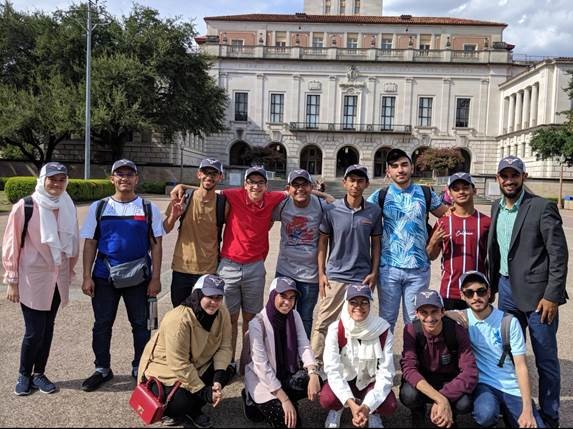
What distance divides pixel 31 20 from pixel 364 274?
39.5 metres

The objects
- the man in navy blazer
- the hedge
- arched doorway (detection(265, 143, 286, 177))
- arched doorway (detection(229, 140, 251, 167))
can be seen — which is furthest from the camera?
arched doorway (detection(229, 140, 251, 167))

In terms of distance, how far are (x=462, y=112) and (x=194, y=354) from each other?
5888 cm

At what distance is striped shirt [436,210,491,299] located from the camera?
169 inches

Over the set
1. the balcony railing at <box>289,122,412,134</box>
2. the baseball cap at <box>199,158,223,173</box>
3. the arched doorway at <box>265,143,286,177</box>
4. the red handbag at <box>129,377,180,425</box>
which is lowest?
the red handbag at <box>129,377,180,425</box>

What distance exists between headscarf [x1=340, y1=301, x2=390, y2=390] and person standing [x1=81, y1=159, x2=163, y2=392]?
1811 millimetres

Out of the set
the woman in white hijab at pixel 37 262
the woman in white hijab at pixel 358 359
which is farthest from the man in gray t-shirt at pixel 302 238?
the woman in white hijab at pixel 37 262

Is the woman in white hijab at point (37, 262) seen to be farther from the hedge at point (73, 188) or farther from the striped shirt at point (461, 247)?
the hedge at point (73, 188)

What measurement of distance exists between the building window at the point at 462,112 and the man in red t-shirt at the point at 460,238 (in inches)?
2223

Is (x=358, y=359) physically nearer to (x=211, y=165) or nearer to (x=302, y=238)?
(x=302, y=238)

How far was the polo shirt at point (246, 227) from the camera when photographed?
4.61 meters

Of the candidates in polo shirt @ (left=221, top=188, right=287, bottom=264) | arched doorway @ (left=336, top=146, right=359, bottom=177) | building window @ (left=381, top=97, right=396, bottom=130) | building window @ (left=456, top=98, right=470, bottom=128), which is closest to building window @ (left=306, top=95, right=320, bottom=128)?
arched doorway @ (left=336, top=146, right=359, bottom=177)

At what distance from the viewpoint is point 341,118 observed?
57.2 meters

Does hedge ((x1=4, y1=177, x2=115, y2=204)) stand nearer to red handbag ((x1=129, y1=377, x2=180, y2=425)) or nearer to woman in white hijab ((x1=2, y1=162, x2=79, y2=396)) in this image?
woman in white hijab ((x1=2, y1=162, x2=79, y2=396))

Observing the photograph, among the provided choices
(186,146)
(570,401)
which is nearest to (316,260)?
(570,401)
